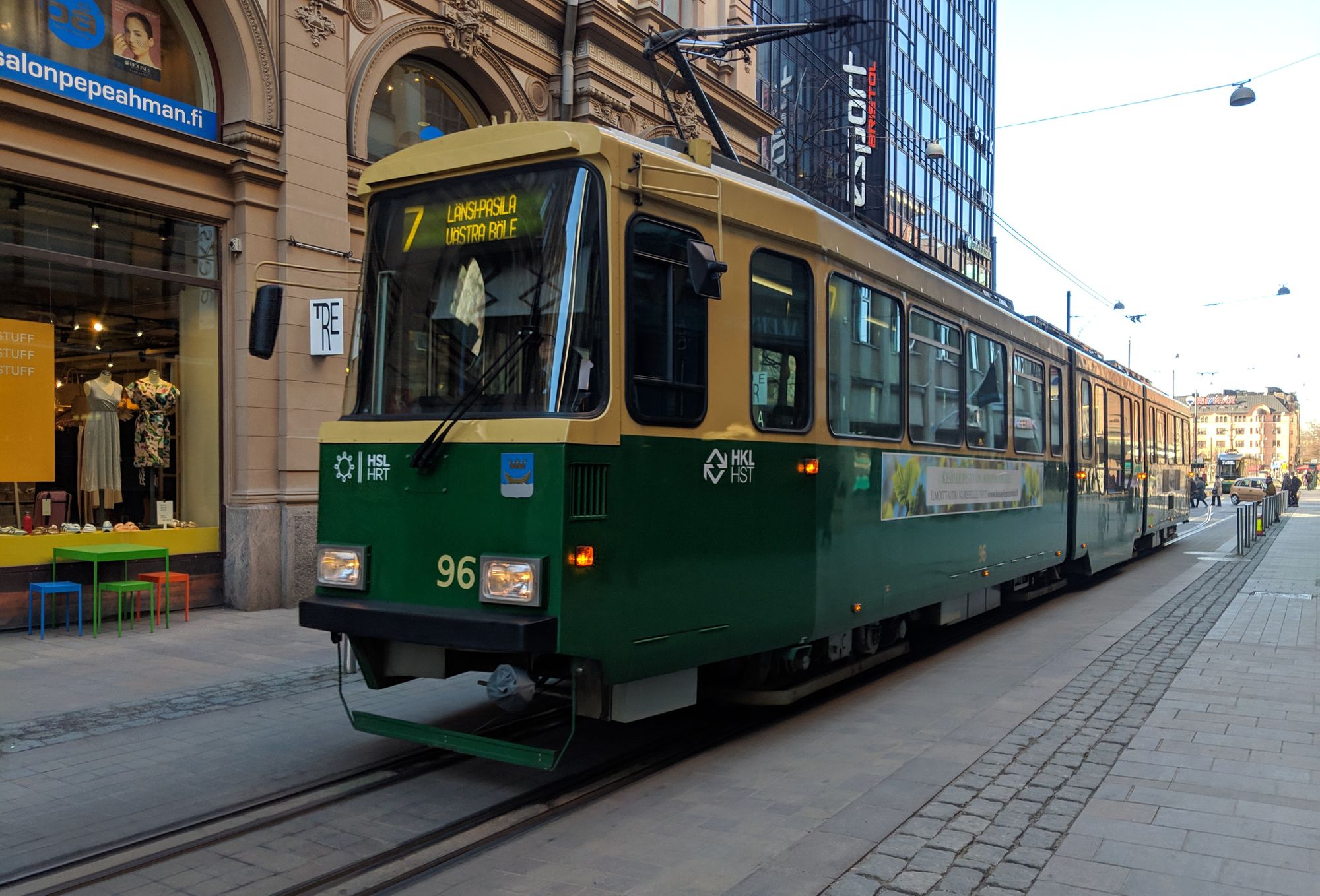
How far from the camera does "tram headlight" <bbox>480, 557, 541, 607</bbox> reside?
4.99 m

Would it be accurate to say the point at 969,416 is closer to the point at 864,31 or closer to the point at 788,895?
the point at 788,895

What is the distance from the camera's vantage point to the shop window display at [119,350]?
1046 cm

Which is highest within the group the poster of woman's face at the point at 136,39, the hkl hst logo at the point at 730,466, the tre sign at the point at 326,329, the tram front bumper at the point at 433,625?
the poster of woman's face at the point at 136,39

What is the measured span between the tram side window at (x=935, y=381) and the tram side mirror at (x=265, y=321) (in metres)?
4.63

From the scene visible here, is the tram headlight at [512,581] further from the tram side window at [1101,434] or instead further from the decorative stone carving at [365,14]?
the tram side window at [1101,434]

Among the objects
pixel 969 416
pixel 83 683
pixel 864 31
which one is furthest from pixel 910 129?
pixel 83 683

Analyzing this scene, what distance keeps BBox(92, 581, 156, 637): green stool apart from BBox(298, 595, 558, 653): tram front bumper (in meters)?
5.14

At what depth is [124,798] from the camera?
17.7 feet

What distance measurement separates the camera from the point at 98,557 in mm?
10000

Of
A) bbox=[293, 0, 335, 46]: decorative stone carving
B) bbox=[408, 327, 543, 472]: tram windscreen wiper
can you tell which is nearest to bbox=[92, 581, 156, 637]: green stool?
bbox=[408, 327, 543, 472]: tram windscreen wiper

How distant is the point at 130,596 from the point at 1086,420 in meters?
11.6

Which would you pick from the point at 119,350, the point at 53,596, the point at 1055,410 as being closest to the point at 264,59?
the point at 119,350

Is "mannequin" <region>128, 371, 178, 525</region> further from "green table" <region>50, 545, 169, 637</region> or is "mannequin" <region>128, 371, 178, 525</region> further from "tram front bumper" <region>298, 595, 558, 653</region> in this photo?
"tram front bumper" <region>298, 595, 558, 653</region>

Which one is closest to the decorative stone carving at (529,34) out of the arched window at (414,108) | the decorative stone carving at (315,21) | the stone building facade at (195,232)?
the arched window at (414,108)
